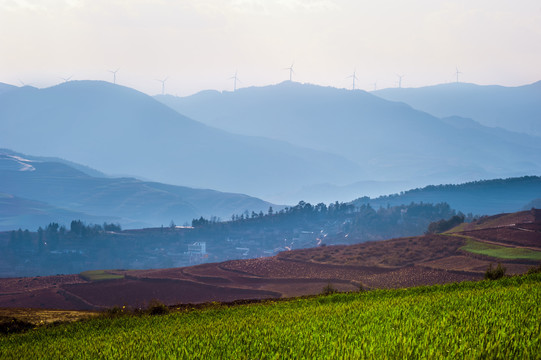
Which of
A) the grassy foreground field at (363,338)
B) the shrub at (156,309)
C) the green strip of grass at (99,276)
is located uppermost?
the grassy foreground field at (363,338)

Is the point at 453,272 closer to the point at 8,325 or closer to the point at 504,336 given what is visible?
the point at 8,325

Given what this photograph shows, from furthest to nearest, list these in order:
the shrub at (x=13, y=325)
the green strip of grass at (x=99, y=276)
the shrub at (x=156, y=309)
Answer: the green strip of grass at (x=99, y=276) → the shrub at (x=156, y=309) → the shrub at (x=13, y=325)

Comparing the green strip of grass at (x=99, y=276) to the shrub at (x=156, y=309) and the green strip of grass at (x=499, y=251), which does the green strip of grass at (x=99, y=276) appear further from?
the shrub at (x=156, y=309)

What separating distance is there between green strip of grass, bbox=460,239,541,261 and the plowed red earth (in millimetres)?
1921

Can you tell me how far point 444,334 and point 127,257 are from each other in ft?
611

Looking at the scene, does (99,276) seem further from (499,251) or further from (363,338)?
(363,338)

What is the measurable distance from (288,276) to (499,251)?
34.3 metres

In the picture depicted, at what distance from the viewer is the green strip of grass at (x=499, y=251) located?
80.1 m

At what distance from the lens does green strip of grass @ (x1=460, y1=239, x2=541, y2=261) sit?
80.1 m

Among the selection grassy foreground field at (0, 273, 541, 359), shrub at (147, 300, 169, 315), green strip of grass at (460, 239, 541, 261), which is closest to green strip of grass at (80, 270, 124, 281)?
green strip of grass at (460, 239, 541, 261)

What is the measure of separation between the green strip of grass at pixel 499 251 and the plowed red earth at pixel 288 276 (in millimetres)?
1921

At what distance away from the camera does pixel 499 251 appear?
85375 mm

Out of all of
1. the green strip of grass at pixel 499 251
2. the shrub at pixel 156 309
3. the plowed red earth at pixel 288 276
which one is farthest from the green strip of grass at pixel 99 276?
the shrub at pixel 156 309

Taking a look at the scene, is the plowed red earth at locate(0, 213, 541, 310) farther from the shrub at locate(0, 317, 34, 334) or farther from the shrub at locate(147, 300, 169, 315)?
the shrub at locate(0, 317, 34, 334)
